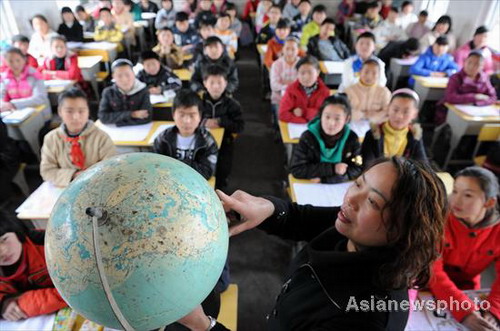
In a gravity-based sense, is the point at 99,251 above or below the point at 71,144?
above

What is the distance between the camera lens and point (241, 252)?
117 inches

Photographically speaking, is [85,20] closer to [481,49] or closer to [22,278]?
[22,278]

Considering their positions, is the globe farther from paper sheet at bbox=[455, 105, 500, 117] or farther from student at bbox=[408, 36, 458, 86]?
student at bbox=[408, 36, 458, 86]

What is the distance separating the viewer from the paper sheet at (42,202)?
2.17 metres

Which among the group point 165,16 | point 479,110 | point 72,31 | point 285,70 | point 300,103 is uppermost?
point 165,16

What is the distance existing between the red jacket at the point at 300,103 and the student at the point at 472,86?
70.2 inches

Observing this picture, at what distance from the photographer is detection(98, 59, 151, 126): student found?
3275 millimetres

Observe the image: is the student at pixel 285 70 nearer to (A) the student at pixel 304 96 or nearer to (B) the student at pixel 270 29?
(A) the student at pixel 304 96

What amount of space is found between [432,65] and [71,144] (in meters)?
5.01

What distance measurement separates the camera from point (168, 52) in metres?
4.86

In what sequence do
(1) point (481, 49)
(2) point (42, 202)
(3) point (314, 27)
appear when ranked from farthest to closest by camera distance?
(3) point (314, 27) < (1) point (481, 49) < (2) point (42, 202)

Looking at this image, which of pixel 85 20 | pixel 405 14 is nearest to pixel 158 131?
pixel 85 20

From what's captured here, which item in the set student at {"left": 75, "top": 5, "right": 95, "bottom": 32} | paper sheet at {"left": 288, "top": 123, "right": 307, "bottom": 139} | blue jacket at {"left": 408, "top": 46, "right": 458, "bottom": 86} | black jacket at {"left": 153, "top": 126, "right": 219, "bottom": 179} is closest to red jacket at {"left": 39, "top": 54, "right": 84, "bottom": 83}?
black jacket at {"left": 153, "top": 126, "right": 219, "bottom": 179}

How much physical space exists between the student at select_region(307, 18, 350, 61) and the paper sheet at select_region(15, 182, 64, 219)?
15.3 ft
